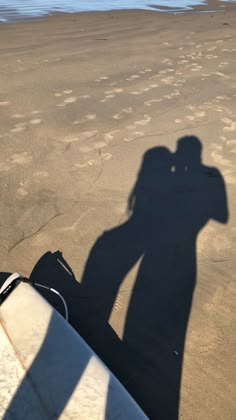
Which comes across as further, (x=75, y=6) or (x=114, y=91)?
(x=75, y=6)

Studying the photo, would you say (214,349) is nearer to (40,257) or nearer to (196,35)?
(40,257)

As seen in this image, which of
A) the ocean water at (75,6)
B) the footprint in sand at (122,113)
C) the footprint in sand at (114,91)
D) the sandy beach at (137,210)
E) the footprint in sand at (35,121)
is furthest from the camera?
the ocean water at (75,6)

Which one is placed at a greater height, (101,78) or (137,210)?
(101,78)

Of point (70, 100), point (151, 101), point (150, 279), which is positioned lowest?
point (150, 279)

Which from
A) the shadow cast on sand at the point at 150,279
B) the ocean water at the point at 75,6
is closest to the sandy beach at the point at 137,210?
the shadow cast on sand at the point at 150,279

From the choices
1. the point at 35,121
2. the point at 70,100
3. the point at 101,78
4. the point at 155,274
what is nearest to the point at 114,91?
the point at 101,78

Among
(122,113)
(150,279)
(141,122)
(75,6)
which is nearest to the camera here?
(150,279)

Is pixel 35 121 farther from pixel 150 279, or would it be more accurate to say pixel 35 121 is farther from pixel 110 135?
pixel 150 279

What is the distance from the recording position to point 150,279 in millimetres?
3033

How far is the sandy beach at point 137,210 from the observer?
2480 millimetres

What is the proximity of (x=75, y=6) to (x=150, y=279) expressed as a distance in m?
14.2

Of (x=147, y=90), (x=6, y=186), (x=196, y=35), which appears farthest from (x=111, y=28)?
(x=6, y=186)

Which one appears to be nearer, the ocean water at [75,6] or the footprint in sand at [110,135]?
the footprint in sand at [110,135]

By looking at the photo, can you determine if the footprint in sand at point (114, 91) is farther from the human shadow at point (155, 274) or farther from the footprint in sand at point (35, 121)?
the human shadow at point (155, 274)
